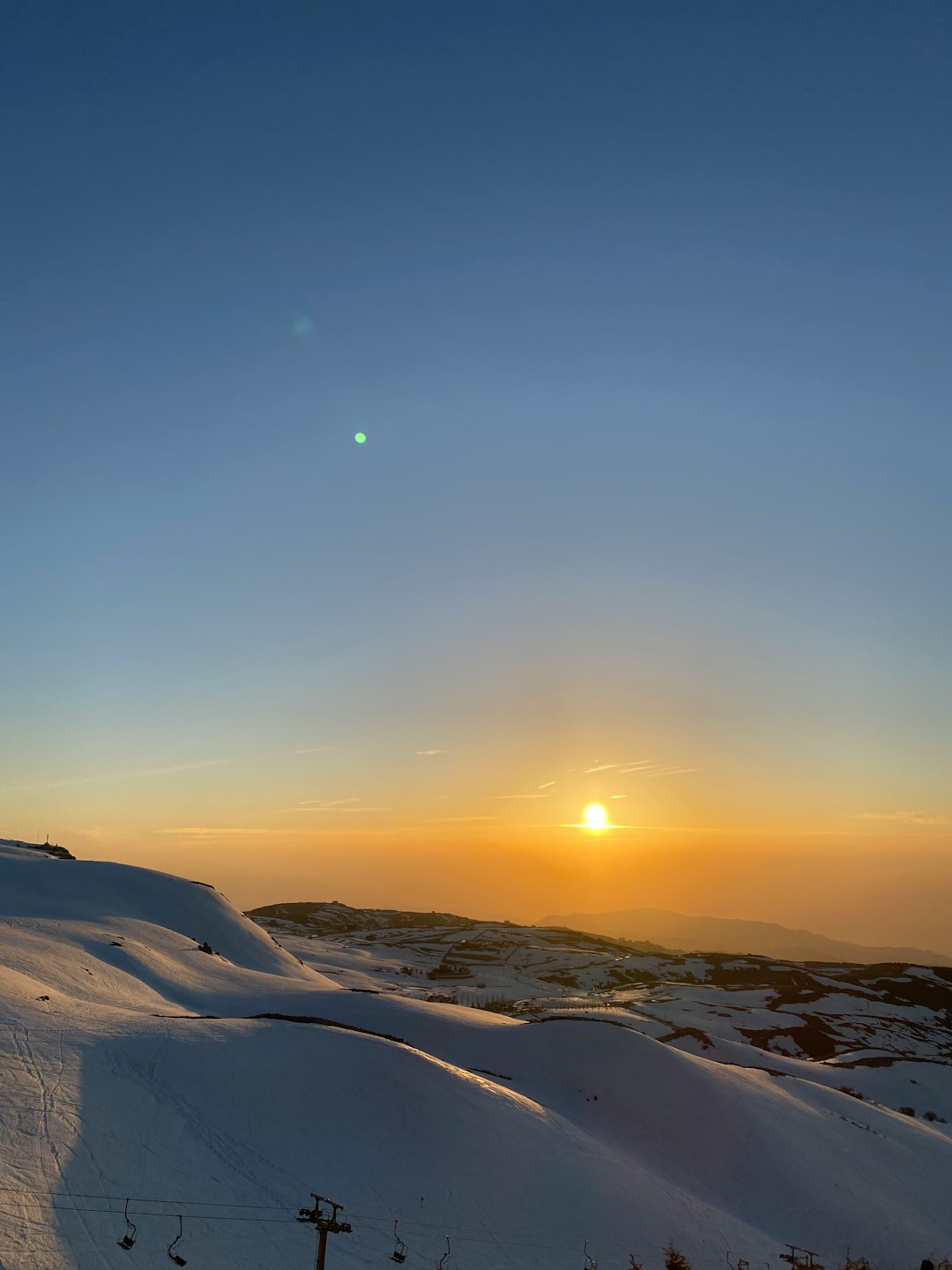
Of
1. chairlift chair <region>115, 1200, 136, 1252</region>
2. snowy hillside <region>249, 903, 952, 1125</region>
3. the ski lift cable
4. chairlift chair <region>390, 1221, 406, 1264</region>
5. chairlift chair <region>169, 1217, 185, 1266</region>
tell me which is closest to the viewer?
chairlift chair <region>115, 1200, 136, 1252</region>

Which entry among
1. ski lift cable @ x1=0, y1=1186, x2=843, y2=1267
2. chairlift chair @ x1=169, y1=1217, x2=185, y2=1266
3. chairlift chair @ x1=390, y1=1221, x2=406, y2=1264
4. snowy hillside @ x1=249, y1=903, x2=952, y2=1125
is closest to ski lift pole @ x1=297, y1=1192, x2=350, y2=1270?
ski lift cable @ x1=0, y1=1186, x2=843, y2=1267

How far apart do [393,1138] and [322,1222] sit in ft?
37.1

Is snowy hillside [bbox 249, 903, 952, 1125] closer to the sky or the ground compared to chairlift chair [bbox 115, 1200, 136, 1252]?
closer to the ground

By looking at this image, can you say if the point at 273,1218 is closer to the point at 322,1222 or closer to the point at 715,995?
the point at 322,1222

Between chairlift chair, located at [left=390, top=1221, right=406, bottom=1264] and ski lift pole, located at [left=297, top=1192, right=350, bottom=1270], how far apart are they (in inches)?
50.1

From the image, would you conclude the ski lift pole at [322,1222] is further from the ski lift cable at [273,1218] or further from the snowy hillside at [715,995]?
the snowy hillside at [715,995]

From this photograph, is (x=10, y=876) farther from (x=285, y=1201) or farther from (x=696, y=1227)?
(x=696, y=1227)

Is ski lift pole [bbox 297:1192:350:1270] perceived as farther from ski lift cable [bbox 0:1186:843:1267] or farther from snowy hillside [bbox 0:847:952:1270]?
ski lift cable [bbox 0:1186:843:1267]

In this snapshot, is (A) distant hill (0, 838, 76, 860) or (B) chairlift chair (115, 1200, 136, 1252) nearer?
(B) chairlift chair (115, 1200, 136, 1252)

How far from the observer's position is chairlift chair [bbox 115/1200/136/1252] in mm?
15924

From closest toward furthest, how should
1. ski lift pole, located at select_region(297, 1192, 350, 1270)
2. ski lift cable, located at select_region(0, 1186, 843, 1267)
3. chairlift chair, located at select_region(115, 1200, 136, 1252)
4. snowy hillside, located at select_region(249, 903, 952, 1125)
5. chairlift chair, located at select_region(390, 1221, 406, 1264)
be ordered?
ski lift pole, located at select_region(297, 1192, 350, 1270)
chairlift chair, located at select_region(115, 1200, 136, 1252)
ski lift cable, located at select_region(0, 1186, 843, 1267)
chairlift chair, located at select_region(390, 1221, 406, 1264)
snowy hillside, located at select_region(249, 903, 952, 1125)

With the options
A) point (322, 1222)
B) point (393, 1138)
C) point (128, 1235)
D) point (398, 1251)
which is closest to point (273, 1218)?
point (398, 1251)

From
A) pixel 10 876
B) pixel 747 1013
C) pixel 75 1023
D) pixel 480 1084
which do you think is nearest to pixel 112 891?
pixel 10 876

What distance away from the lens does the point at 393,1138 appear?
25234 millimetres
